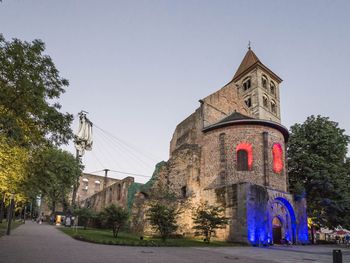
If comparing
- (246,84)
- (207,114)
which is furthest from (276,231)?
(246,84)

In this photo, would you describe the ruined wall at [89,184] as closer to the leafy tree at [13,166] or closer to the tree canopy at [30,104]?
the leafy tree at [13,166]

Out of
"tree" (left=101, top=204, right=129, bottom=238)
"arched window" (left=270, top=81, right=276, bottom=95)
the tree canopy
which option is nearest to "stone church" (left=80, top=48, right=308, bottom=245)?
"tree" (left=101, top=204, right=129, bottom=238)

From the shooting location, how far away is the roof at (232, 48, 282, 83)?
51.9m

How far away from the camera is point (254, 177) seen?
2473 cm

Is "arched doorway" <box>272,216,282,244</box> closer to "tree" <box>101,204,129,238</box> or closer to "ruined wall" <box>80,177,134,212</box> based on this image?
"tree" <box>101,204,129,238</box>

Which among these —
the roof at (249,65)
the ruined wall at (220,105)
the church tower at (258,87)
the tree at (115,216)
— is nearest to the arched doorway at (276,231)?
the ruined wall at (220,105)

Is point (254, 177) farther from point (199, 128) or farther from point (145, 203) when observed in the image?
point (145, 203)

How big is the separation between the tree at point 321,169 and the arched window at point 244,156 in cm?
692

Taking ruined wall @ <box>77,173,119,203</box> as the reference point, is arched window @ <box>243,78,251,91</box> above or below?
above

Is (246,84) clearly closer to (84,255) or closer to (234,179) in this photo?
(234,179)

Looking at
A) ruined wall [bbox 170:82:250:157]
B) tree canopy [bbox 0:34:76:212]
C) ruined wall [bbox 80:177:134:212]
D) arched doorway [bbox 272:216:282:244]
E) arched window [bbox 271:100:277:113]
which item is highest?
arched window [bbox 271:100:277:113]

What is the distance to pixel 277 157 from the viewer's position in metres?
26.6

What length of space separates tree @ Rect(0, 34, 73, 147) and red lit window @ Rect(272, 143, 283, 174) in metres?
21.2

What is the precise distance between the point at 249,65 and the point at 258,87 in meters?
6.33
